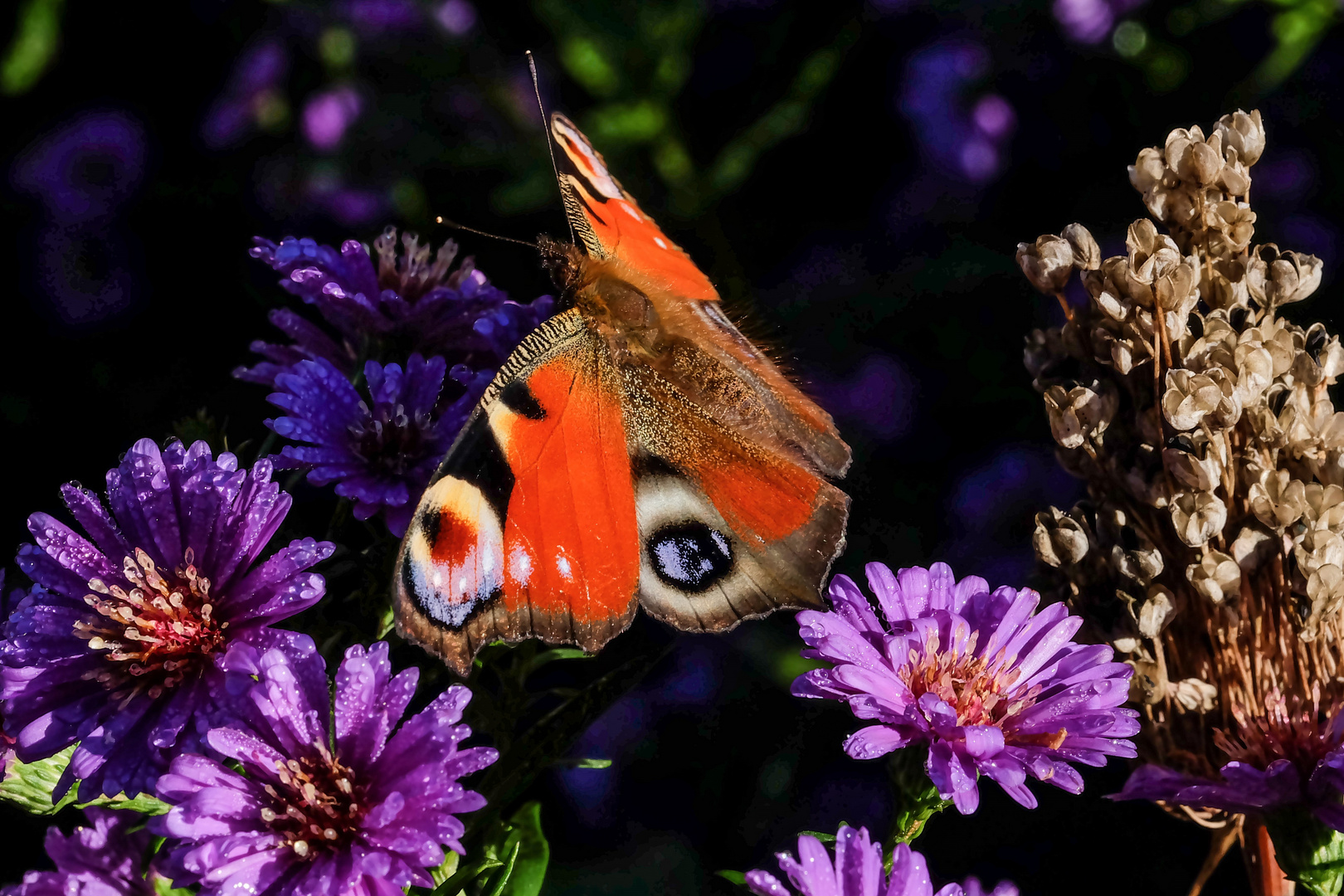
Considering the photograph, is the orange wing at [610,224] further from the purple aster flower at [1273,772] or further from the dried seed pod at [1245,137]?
the purple aster flower at [1273,772]

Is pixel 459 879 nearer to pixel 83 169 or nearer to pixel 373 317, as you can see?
pixel 373 317

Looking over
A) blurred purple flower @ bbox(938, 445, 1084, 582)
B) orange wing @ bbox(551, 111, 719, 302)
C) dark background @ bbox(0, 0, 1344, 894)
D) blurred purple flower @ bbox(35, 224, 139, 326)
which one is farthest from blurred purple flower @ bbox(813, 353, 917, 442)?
blurred purple flower @ bbox(35, 224, 139, 326)

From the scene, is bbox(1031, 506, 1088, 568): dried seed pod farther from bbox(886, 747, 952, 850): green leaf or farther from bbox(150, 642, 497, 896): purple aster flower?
bbox(150, 642, 497, 896): purple aster flower

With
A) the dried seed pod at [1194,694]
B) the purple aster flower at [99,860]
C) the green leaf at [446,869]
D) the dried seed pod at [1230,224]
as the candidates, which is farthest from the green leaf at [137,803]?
the dried seed pod at [1230,224]

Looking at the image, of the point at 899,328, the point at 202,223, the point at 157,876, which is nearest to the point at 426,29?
the point at 202,223

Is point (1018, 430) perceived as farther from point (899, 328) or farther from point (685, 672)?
point (685, 672)

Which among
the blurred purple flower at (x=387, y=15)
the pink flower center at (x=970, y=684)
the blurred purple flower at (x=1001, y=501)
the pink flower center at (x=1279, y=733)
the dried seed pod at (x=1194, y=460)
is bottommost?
the blurred purple flower at (x=1001, y=501)
